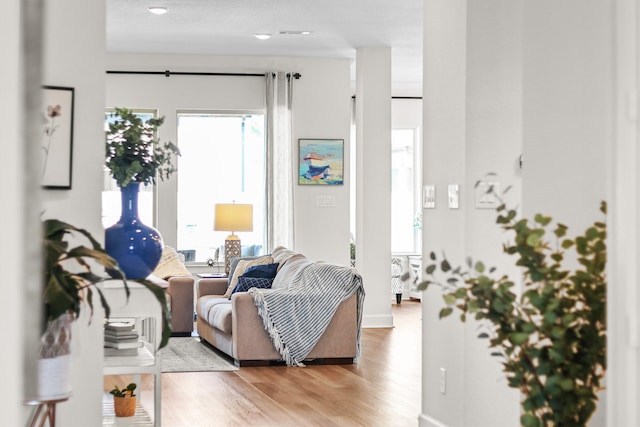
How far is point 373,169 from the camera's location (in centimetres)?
938

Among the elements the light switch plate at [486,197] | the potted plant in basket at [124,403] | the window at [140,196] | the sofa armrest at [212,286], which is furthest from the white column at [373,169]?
the potted plant in basket at [124,403]

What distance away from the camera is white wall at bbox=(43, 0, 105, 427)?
11.5 ft

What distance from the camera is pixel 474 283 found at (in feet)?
8.19

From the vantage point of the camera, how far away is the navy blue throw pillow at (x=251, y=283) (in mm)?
7844

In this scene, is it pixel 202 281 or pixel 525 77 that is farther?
pixel 202 281

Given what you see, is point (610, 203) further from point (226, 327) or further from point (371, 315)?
point (371, 315)

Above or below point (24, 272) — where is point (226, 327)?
below

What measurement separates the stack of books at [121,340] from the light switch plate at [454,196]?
1.62 m

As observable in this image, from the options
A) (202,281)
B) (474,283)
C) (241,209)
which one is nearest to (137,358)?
(474,283)

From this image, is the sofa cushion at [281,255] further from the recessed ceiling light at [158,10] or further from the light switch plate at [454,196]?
the light switch plate at [454,196]

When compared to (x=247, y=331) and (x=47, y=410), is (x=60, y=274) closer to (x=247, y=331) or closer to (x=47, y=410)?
(x=47, y=410)

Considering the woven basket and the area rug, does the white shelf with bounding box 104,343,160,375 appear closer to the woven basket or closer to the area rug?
the woven basket

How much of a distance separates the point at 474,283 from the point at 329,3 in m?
5.16

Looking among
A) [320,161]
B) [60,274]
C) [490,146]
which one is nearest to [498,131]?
[490,146]
